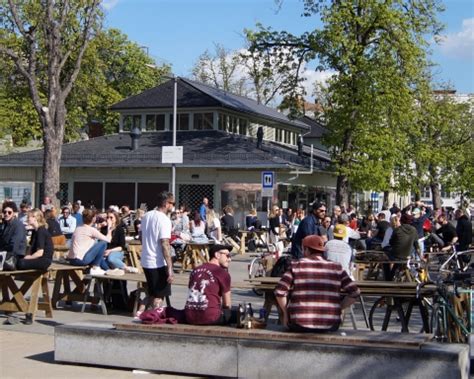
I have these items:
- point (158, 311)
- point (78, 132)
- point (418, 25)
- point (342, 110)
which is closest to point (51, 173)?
point (342, 110)

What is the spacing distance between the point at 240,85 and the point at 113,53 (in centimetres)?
1317

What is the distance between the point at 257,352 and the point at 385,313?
12.3ft

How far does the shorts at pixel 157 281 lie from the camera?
11.2 metres

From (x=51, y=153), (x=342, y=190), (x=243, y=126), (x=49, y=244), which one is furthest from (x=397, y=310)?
(x=243, y=126)

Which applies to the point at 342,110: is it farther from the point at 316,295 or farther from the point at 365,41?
the point at 316,295

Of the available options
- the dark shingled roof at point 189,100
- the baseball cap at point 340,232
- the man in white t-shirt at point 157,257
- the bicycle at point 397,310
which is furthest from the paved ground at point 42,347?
the dark shingled roof at point 189,100

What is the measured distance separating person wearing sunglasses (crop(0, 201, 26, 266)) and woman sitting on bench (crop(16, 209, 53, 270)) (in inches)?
8.6

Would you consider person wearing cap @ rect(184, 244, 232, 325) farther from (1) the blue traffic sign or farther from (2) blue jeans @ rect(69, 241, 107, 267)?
(1) the blue traffic sign

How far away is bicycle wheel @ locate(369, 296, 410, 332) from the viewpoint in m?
11.0

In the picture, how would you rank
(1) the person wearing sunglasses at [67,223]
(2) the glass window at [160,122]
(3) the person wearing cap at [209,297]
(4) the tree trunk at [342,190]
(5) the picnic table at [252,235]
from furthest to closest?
(2) the glass window at [160,122] < (4) the tree trunk at [342,190] < (5) the picnic table at [252,235] < (1) the person wearing sunglasses at [67,223] < (3) the person wearing cap at [209,297]

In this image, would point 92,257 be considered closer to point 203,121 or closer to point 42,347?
point 42,347

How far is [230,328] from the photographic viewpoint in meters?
8.80

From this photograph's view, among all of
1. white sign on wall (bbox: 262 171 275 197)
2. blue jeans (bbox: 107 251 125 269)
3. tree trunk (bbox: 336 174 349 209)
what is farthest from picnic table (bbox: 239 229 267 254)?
blue jeans (bbox: 107 251 125 269)

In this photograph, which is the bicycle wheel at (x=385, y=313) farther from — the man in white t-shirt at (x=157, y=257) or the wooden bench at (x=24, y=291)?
the wooden bench at (x=24, y=291)
